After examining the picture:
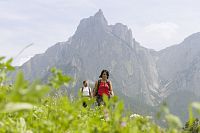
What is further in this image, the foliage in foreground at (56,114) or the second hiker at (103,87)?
the second hiker at (103,87)

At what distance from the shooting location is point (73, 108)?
2.46 metres

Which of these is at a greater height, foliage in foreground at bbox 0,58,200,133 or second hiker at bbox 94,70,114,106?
second hiker at bbox 94,70,114,106

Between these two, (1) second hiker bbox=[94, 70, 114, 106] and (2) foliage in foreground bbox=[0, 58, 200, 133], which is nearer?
(2) foliage in foreground bbox=[0, 58, 200, 133]

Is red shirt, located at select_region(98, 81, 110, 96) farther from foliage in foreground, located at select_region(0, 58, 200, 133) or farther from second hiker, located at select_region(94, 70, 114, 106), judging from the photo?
foliage in foreground, located at select_region(0, 58, 200, 133)

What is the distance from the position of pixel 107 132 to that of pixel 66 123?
0.39m

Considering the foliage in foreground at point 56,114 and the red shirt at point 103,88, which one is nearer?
the foliage in foreground at point 56,114

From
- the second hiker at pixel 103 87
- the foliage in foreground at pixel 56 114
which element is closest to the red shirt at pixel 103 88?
the second hiker at pixel 103 87

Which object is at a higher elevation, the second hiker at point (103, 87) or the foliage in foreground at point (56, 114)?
the second hiker at point (103, 87)

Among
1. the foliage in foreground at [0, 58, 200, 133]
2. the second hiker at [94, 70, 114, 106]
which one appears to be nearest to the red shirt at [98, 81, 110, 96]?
the second hiker at [94, 70, 114, 106]

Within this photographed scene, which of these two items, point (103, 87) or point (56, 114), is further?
point (103, 87)

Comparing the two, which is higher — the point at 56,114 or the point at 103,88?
the point at 103,88

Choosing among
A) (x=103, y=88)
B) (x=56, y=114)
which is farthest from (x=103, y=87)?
(x=56, y=114)

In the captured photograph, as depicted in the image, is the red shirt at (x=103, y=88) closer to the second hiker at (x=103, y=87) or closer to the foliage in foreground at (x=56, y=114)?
the second hiker at (x=103, y=87)

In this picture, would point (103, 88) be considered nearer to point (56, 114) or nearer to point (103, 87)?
point (103, 87)
